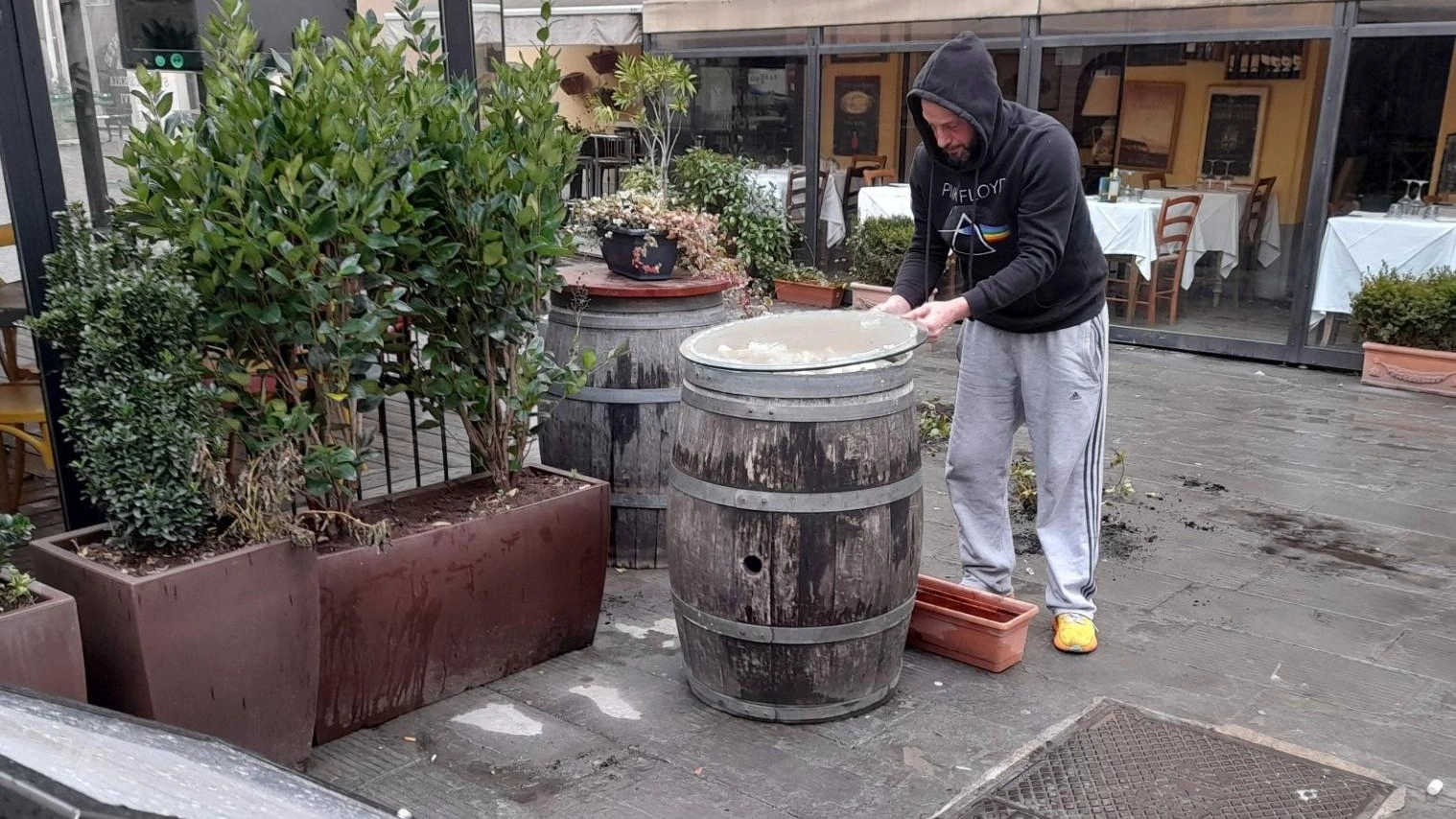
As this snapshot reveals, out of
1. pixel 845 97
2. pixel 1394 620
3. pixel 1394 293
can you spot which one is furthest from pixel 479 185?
pixel 845 97

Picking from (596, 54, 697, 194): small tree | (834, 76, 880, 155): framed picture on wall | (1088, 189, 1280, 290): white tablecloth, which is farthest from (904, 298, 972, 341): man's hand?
(834, 76, 880, 155): framed picture on wall

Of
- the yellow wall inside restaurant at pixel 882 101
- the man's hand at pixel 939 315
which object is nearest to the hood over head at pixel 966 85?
the man's hand at pixel 939 315

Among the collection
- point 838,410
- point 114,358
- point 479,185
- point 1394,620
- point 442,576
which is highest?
point 479,185

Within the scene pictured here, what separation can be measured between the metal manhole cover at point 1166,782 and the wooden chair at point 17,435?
3.42 meters

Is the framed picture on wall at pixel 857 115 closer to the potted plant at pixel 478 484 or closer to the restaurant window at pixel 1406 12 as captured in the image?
the restaurant window at pixel 1406 12

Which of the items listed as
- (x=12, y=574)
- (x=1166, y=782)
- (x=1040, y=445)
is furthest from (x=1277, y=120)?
(x=12, y=574)

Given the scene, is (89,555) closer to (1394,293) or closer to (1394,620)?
(1394,620)

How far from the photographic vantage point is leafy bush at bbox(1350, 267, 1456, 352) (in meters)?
7.25

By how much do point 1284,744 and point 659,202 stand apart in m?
2.89

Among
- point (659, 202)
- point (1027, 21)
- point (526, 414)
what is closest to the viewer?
point (526, 414)

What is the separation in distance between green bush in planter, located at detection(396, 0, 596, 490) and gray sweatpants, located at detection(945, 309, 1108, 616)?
1331 mm

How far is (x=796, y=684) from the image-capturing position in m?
3.25

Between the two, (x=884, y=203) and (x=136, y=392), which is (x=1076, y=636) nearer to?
(x=136, y=392)

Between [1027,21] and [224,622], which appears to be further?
[1027,21]
